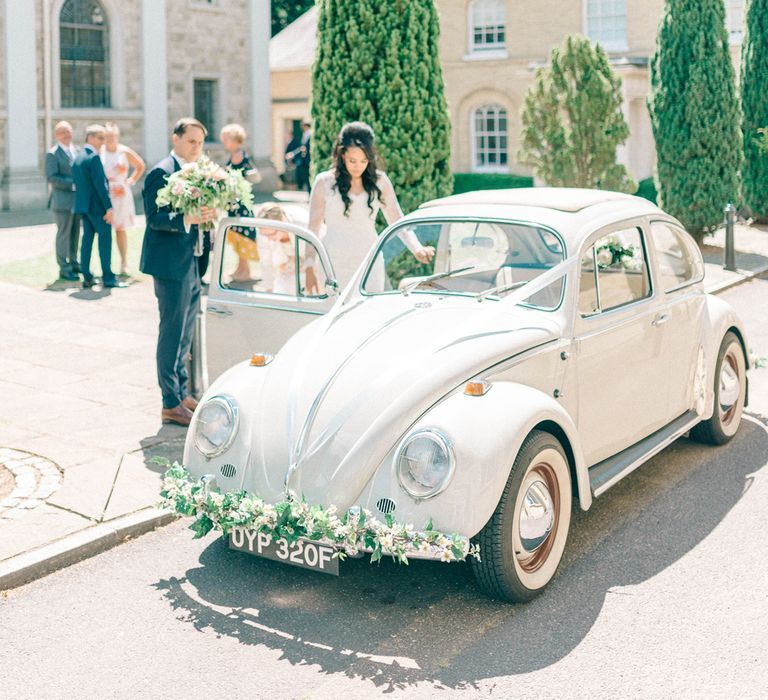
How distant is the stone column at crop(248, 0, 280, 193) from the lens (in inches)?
1218

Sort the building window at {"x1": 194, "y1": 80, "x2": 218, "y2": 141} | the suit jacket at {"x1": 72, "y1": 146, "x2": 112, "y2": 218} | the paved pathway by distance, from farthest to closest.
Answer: the building window at {"x1": 194, "y1": 80, "x2": 218, "y2": 141}
the suit jacket at {"x1": 72, "y1": 146, "x2": 112, "y2": 218}
the paved pathway

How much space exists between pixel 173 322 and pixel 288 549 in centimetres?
327

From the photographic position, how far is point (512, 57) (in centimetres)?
3300

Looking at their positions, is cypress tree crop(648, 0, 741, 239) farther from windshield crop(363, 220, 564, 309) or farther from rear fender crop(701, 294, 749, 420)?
windshield crop(363, 220, 564, 309)

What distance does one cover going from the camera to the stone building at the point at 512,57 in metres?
31.0

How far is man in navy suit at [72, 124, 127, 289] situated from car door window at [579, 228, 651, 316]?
858cm

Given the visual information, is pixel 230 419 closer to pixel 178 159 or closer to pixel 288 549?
pixel 288 549

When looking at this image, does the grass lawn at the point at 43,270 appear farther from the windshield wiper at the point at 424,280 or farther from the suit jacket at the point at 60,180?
the windshield wiper at the point at 424,280

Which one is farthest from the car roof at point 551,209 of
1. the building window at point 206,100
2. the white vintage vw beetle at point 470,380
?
the building window at point 206,100

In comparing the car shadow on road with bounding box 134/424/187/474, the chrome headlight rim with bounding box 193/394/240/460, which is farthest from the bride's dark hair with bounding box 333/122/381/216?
the chrome headlight rim with bounding box 193/394/240/460

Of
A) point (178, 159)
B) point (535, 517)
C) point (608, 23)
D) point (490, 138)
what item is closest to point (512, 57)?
point (490, 138)

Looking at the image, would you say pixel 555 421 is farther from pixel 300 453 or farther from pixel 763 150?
pixel 763 150

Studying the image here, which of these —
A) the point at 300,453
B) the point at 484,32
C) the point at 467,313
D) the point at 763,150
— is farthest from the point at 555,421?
the point at 484,32

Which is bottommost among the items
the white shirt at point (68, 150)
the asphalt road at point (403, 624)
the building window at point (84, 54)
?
the asphalt road at point (403, 624)
